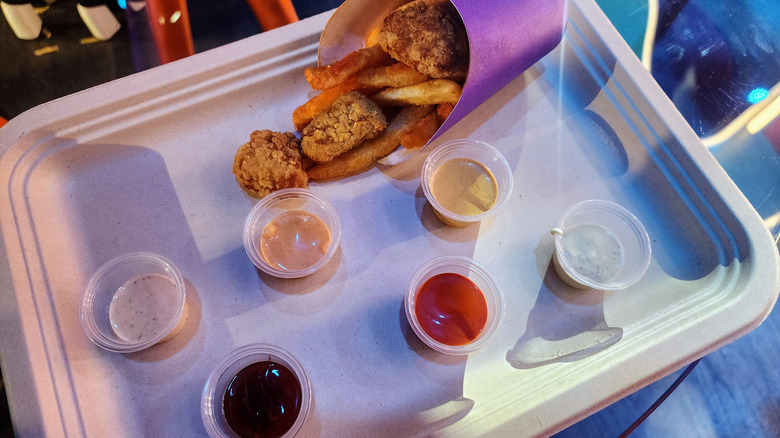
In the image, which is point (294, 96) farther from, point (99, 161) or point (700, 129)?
point (700, 129)

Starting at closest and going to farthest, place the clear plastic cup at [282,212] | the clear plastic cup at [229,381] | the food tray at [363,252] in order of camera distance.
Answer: the clear plastic cup at [229,381] → the food tray at [363,252] → the clear plastic cup at [282,212]

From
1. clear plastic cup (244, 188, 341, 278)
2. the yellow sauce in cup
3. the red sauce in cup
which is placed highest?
the yellow sauce in cup

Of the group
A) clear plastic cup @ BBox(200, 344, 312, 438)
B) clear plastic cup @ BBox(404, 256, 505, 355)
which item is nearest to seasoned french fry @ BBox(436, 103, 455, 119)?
clear plastic cup @ BBox(404, 256, 505, 355)

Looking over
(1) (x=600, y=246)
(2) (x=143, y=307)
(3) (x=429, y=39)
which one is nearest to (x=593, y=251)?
(1) (x=600, y=246)

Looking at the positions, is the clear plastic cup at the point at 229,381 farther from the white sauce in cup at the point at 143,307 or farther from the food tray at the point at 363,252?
the white sauce in cup at the point at 143,307

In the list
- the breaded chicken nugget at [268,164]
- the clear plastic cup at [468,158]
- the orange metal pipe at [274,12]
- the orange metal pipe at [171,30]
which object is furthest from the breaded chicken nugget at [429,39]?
the orange metal pipe at [171,30]

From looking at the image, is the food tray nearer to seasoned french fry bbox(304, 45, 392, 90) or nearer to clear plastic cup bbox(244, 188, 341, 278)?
clear plastic cup bbox(244, 188, 341, 278)
